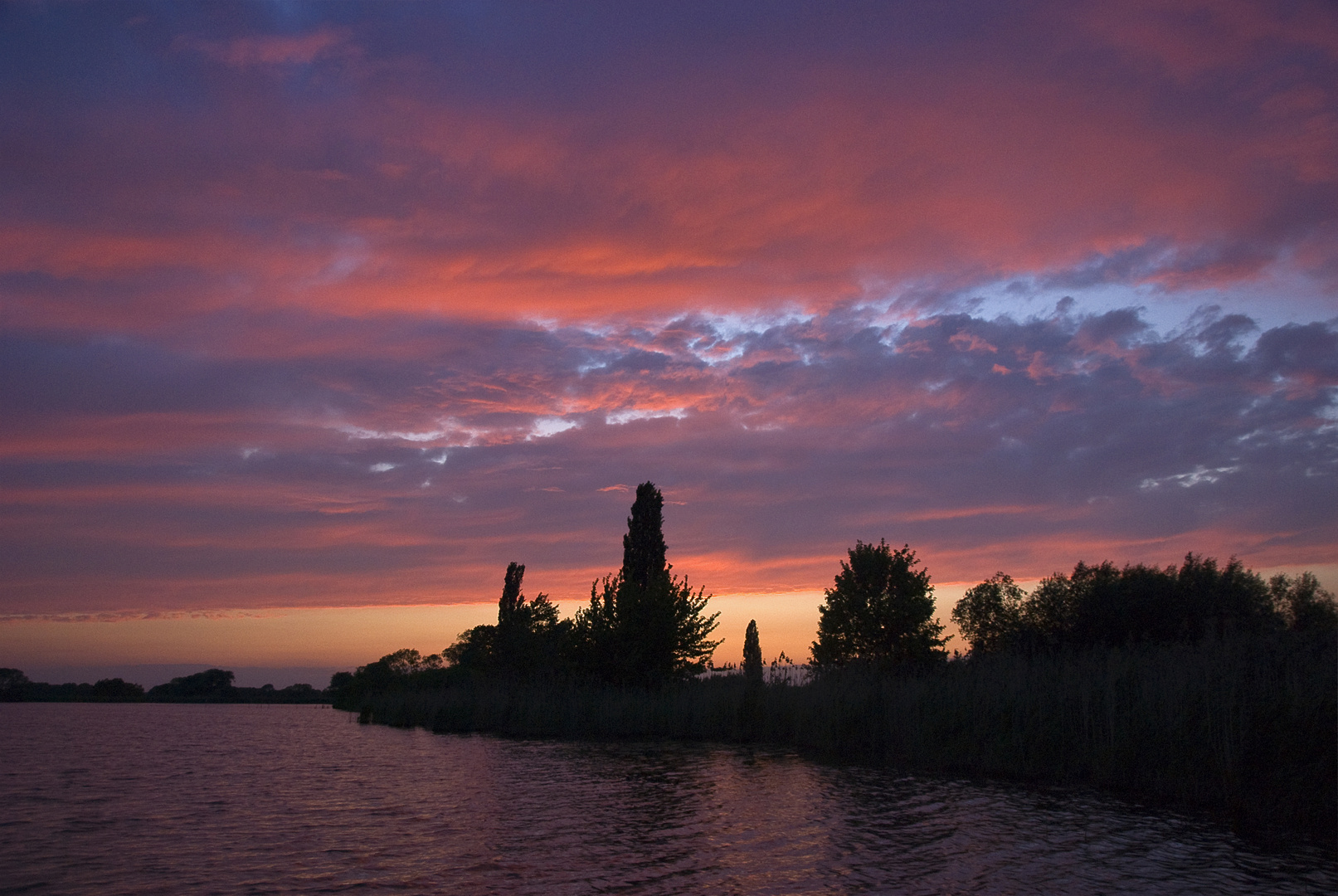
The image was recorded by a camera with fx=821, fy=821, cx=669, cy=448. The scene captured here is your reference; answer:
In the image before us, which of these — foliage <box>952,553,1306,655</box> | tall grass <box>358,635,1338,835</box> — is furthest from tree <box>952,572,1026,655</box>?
tall grass <box>358,635,1338,835</box>

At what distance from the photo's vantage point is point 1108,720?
14.4 metres

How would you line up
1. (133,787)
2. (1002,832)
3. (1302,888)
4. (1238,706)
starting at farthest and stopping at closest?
(133,787), (1238,706), (1002,832), (1302,888)

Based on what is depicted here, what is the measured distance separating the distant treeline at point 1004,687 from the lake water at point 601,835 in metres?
1.62

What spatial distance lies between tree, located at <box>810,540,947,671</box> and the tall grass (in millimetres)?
22782

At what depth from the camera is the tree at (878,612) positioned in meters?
45.4

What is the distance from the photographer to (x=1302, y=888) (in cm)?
777

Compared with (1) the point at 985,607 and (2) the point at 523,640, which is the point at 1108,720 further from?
(1) the point at 985,607

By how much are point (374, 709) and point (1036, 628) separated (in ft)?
105

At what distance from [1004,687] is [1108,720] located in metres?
2.63

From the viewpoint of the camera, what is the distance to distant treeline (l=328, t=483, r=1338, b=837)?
12.4 meters

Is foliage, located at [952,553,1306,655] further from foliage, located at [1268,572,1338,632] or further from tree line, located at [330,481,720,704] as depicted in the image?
tree line, located at [330,481,720,704]

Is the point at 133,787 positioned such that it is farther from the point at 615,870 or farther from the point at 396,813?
the point at 615,870

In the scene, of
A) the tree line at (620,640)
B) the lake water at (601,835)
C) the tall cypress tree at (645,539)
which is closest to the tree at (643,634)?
the tree line at (620,640)

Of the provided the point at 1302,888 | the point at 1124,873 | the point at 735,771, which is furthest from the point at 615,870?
the point at 735,771
